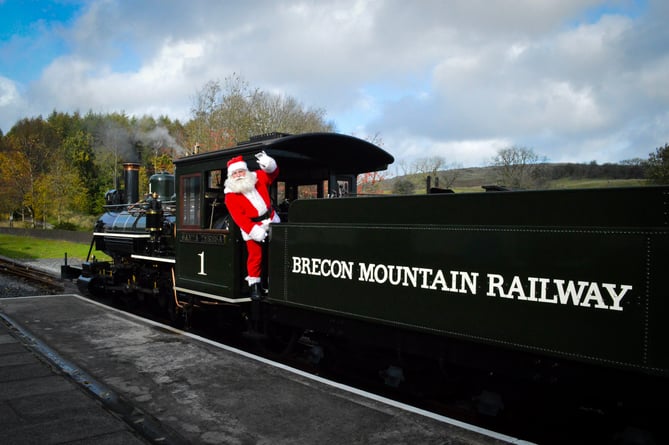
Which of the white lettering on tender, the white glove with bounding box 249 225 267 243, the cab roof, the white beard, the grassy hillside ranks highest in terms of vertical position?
the grassy hillside

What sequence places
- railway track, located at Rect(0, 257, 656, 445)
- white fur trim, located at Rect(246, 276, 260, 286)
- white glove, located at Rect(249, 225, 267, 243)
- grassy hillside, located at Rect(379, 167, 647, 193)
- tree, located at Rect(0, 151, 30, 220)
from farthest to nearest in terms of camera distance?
tree, located at Rect(0, 151, 30, 220)
grassy hillside, located at Rect(379, 167, 647, 193)
white fur trim, located at Rect(246, 276, 260, 286)
white glove, located at Rect(249, 225, 267, 243)
railway track, located at Rect(0, 257, 656, 445)

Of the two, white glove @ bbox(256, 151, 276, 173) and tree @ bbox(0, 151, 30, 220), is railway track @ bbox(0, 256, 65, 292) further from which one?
tree @ bbox(0, 151, 30, 220)

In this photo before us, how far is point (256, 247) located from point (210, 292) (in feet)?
4.29

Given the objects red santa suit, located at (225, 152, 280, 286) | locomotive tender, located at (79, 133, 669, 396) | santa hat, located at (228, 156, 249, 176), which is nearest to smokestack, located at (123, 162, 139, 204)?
Result: locomotive tender, located at (79, 133, 669, 396)

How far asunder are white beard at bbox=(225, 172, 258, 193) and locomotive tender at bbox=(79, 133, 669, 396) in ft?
0.91

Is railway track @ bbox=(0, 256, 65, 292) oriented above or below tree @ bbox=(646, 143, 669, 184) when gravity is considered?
below

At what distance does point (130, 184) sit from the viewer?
39.3ft

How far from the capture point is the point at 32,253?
24.2 metres

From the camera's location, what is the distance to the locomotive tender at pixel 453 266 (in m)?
3.24

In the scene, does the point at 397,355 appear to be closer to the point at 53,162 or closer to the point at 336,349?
the point at 336,349

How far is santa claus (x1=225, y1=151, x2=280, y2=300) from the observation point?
6.02 meters

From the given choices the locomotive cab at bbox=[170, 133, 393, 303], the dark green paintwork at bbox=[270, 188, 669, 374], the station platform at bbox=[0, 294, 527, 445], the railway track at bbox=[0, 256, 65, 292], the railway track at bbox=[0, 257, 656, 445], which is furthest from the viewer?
the railway track at bbox=[0, 256, 65, 292]

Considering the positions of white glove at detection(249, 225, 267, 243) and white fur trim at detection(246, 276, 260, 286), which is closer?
white glove at detection(249, 225, 267, 243)

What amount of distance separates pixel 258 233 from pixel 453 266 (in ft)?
8.86
